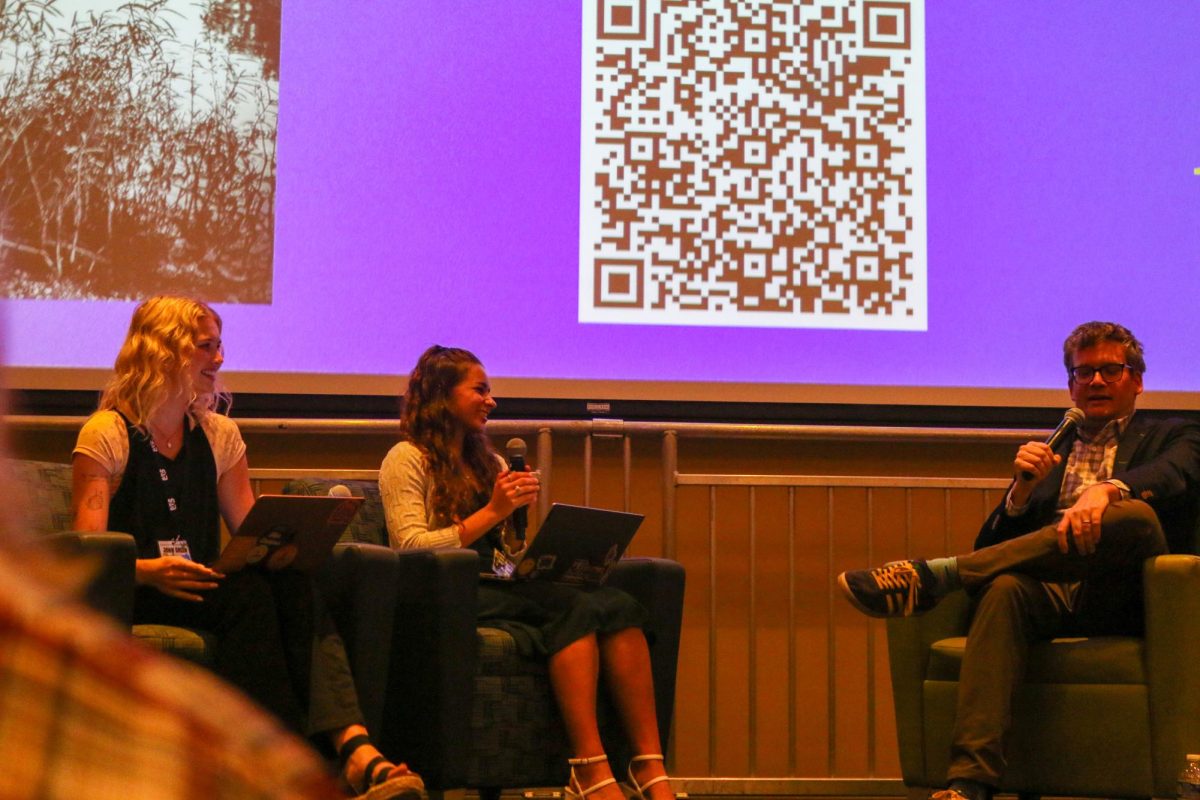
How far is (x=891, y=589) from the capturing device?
3.01 m

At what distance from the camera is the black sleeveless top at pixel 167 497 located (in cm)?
287

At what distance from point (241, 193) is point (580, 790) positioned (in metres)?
1.93

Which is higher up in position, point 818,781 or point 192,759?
point 192,759

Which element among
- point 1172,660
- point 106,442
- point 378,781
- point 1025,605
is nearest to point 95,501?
point 106,442

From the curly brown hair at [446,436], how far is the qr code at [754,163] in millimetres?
660

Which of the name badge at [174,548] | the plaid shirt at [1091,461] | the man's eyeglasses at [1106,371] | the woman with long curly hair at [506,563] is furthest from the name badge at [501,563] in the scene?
the man's eyeglasses at [1106,371]

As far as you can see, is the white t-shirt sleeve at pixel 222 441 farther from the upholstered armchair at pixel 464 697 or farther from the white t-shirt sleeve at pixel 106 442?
the upholstered armchair at pixel 464 697

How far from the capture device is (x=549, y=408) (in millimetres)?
3879

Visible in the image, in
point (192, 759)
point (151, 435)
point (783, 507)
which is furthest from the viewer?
point (783, 507)

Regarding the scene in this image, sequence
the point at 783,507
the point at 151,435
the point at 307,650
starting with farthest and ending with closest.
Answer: the point at 783,507, the point at 151,435, the point at 307,650

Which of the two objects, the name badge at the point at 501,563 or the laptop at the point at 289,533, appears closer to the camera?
the laptop at the point at 289,533

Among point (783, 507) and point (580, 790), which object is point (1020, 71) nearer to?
point (783, 507)

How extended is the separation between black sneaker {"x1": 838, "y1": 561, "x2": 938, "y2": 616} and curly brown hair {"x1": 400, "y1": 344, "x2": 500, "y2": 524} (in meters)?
0.89

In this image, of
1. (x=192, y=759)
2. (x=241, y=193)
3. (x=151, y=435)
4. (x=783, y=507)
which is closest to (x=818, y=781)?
(x=783, y=507)
